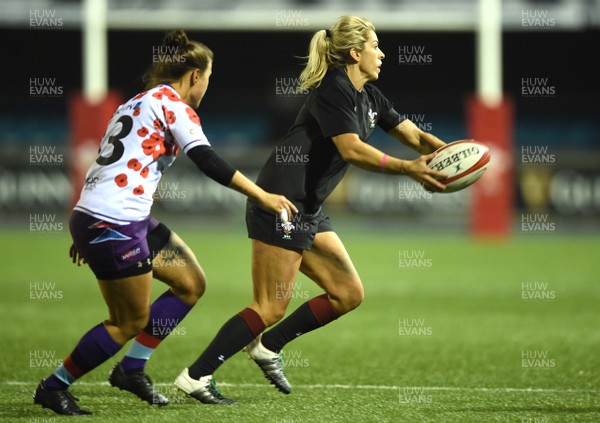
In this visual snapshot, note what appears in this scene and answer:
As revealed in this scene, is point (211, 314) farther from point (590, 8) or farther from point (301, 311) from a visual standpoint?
point (590, 8)

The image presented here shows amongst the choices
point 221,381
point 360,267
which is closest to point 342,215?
point 360,267

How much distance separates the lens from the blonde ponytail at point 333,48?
5.55 metres

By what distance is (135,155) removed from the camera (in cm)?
509

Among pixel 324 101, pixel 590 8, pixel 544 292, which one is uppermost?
pixel 590 8

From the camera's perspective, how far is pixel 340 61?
5605 millimetres

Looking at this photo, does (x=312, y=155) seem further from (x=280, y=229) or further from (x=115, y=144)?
(x=115, y=144)

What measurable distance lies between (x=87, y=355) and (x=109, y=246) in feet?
1.94

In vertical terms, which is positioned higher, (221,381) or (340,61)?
(340,61)

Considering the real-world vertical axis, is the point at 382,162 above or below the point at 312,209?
above

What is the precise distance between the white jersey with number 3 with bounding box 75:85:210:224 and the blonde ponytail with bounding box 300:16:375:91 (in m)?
0.76

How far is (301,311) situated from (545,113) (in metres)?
20.7

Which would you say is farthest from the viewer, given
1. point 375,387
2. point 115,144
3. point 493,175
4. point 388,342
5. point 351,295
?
point 493,175

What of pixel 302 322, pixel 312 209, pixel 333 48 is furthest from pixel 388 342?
Result: pixel 333 48

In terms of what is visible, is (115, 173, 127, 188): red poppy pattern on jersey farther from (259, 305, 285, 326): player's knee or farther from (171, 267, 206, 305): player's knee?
(259, 305, 285, 326): player's knee
